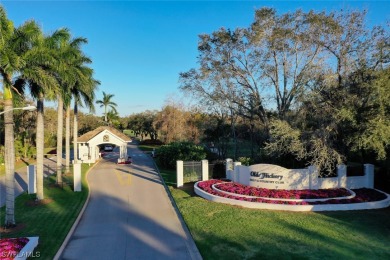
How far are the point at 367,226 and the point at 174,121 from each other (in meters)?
37.3

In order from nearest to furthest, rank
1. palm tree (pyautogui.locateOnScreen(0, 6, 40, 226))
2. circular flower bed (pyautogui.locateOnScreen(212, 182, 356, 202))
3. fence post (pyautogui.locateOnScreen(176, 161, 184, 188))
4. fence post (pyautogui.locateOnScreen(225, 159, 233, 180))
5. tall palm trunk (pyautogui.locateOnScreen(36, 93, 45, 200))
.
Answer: palm tree (pyautogui.locateOnScreen(0, 6, 40, 226)) → circular flower bed (pyautogui.locateOnScreen(212, 182, 356, 202)) → tall palm trunk (pyautogui.locateOnScreen(36, 93, 45, 200)) → fence post (pyautogui.locateOnScreen(176, 161, 184, 188)) → fence post (pyautogui.locateOnScreen(225, 159, 233, 180))

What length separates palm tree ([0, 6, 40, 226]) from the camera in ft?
37.9

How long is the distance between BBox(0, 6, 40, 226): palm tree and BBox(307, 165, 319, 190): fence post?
1401cm

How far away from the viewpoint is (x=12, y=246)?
9.41 m

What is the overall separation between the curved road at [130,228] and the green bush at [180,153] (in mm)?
7434

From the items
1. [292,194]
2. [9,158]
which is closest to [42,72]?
[9,158]

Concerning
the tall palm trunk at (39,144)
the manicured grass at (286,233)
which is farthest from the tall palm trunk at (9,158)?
the manicured grass at (286,233)

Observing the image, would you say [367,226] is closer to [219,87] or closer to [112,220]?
[112,220]

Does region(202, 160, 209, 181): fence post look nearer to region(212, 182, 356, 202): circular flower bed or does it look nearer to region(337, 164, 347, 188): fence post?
region(212, 182, 356, 202): circular flower bed

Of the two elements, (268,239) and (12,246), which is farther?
(268,239)

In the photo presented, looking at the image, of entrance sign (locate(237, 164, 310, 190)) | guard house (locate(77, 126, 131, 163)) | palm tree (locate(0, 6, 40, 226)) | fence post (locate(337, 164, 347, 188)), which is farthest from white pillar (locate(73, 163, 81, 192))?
guard house (locate(77, 126, 131, 163))

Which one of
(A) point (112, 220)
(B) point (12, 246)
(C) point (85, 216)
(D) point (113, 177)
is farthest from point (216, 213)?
(D) point (113, 177)

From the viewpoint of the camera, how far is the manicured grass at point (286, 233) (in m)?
9.62

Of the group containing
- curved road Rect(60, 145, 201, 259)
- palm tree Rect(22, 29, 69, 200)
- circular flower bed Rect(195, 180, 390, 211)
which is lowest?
curved road Rect(60, 145, 201, 259)
